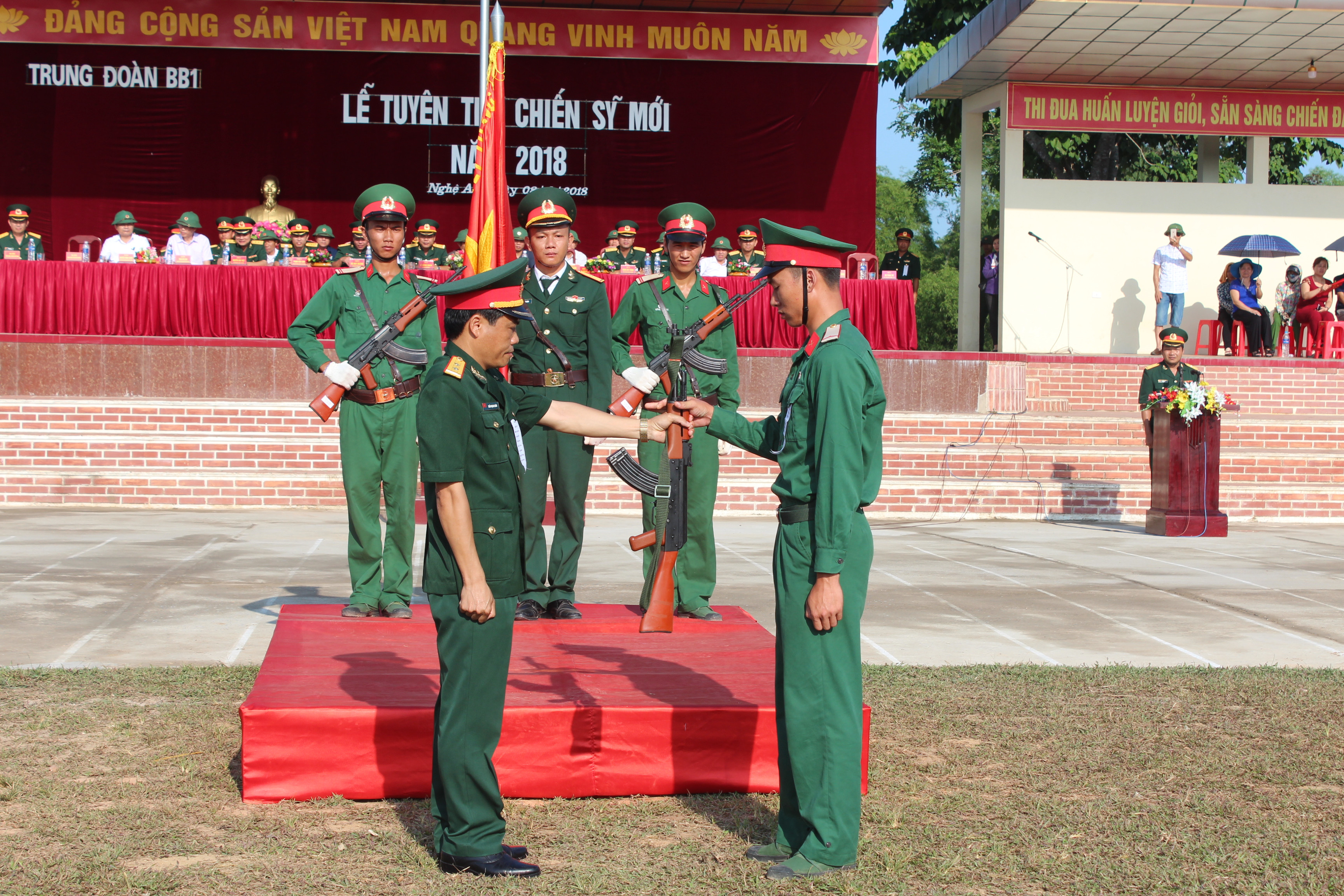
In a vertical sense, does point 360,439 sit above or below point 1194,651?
above

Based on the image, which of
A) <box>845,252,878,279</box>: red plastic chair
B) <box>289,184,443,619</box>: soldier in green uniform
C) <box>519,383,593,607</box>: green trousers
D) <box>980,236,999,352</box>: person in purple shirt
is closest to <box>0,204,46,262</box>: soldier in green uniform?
<box>845,252,878,279</box>: red plastic chair

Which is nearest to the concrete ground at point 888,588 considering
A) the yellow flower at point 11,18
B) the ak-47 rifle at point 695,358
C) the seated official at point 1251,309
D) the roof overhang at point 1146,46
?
the ak-47 rifle at point 695,358

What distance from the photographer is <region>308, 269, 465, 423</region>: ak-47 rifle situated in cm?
618

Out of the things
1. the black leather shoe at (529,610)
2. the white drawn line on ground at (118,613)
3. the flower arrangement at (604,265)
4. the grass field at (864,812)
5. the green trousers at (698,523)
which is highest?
the flower arrangement at (604,265)

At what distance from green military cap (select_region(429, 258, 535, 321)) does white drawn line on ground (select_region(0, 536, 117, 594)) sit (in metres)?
5.02

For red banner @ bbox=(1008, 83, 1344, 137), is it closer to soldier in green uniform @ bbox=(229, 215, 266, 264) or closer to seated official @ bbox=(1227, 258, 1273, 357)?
seated official @ bbox=(1227, 258, 1273, 357)

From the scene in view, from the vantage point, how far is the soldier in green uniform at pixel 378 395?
6.24 metres

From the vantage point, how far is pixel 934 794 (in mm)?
4434

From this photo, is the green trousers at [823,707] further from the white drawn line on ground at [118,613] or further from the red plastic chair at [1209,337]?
the red plastic chair at [1209,337]

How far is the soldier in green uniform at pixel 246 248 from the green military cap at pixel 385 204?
960 cm

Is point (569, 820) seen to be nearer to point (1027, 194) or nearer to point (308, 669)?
point (308, 669)

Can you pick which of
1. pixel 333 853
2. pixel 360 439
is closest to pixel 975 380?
pixel 360 439

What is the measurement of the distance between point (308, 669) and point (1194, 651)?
4.37 m

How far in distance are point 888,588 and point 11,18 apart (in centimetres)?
1723
